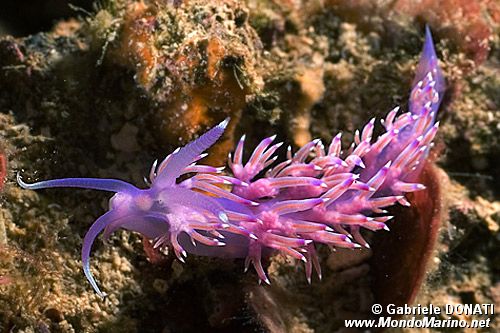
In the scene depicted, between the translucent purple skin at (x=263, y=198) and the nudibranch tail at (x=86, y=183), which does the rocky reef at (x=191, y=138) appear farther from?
the nudibranch tail at (x=86, y=183)

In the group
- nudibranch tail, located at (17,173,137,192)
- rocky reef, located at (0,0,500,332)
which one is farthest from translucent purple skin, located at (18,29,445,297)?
rocky reef, located at (0,0,500,332)

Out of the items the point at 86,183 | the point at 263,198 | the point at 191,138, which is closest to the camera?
the point at 86,183

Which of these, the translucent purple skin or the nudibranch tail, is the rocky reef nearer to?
the translucent purple skin

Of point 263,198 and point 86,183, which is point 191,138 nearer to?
point 263,198

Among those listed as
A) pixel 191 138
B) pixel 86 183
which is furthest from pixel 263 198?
pixel 86 183

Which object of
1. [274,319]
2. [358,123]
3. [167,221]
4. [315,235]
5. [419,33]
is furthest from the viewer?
[419,33]

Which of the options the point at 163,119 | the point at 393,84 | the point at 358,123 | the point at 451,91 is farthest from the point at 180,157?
the point at 451,91

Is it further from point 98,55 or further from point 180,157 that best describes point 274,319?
point 98,55

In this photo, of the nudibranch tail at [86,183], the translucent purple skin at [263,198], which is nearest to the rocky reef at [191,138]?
the translucent purple skin at [263,198]

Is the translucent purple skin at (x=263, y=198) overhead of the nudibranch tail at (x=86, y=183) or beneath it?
beneath
